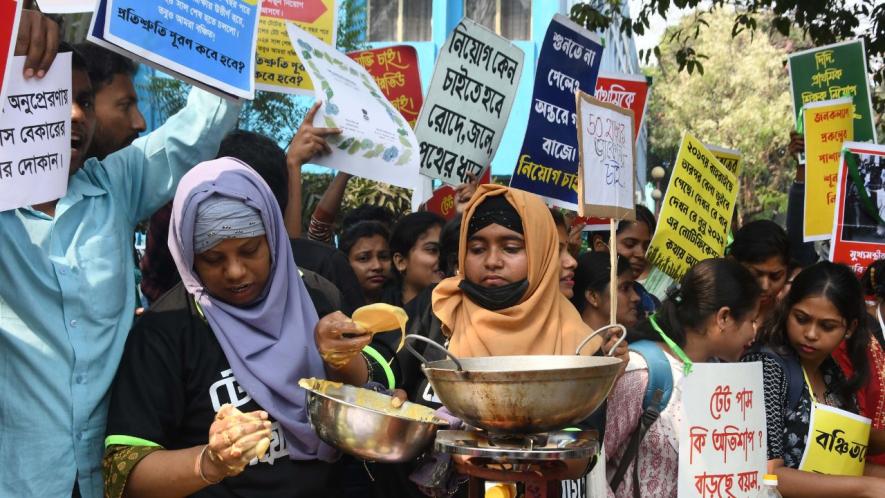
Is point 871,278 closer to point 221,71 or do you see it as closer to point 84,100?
point 221,71

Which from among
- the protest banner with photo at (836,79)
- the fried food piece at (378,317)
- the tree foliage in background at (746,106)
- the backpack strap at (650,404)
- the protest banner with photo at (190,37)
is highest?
the tree foliage in background at (746,106)

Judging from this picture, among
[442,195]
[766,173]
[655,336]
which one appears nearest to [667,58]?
[766,173]

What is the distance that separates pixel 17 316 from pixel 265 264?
0.65m

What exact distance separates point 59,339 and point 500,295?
4.43ft

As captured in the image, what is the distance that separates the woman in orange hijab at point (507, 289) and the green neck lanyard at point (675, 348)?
0.38 m

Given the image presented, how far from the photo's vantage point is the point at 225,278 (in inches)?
109

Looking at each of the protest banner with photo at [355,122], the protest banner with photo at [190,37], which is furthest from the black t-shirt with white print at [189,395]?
the protest banner with photo at [355,122]

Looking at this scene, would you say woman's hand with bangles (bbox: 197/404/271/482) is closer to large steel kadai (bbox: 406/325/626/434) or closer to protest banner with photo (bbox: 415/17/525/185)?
large steel kadai (bbox: 406/325/626/434)

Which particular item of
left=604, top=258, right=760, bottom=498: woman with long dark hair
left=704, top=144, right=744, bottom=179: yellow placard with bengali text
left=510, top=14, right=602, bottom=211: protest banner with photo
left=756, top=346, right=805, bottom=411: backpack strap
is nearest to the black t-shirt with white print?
left=604, top=258, right=760, bottom=498: woman with long dark hair

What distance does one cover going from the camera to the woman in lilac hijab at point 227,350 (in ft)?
8.95

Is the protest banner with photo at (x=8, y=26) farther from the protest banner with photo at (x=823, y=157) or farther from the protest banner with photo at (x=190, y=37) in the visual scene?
the protest banner with photo at (x=823, y=157)

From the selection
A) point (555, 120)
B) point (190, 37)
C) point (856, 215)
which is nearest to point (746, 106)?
point (856, 215)

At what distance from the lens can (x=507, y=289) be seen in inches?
132

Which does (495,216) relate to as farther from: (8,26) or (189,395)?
(8,26)
